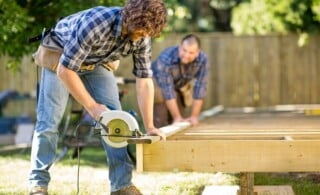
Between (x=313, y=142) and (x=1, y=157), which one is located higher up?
(x=313, y=142)

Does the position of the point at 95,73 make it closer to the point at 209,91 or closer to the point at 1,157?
the point at 1,157

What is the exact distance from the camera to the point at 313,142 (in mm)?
4016

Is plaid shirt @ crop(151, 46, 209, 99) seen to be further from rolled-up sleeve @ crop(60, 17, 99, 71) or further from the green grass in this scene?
rolled-up sleeve @ crop(60, 17, 99, 71)

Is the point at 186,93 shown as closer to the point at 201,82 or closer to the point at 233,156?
the point at 201,82

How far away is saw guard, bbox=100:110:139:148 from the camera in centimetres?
412

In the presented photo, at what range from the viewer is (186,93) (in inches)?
327

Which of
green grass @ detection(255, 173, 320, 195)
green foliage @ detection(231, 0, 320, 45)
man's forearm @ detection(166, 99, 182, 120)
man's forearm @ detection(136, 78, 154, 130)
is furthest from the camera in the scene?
green foliage @ detection(231, 0, 320, 45)

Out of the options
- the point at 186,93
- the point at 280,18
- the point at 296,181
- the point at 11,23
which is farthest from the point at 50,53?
the point at 280,18

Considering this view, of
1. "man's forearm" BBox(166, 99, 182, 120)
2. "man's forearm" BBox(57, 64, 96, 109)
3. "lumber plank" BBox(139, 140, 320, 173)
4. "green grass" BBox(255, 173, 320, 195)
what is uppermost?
"man's forearm" BBox(57, 64, 96, 109)

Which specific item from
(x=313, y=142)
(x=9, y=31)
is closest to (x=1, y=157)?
(x=9, y=31)

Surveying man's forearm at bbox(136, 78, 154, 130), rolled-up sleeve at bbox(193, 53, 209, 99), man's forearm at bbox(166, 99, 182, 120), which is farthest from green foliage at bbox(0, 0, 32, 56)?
man's forearm at bbox(136, 78, 154, 130)

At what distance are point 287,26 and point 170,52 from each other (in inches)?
323

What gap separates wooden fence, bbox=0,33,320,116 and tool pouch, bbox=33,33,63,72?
11.1 meters

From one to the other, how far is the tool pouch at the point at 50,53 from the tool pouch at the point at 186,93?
3.39m
